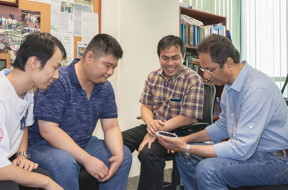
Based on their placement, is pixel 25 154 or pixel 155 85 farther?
pixel 155 85

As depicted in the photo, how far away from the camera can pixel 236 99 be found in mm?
1639

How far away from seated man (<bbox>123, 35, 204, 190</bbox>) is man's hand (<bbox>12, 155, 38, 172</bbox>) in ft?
2.52

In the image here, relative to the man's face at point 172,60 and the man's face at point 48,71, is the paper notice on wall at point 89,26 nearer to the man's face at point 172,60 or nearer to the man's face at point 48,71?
the man's face at point 172,60

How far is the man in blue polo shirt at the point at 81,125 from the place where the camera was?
1473mm

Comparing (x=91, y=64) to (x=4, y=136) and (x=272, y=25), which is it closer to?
(x=4, y=136)

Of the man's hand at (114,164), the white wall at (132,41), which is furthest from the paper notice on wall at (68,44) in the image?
the man's hand at (114,164)

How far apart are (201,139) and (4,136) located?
1191 millimetres

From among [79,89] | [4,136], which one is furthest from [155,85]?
[4,136]

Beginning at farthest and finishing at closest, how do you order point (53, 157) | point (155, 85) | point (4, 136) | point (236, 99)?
point (155, 85) → point (236, 99) → point (53, 157) → point (4, 136)

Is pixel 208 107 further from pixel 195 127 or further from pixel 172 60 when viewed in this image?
pixel 172 60

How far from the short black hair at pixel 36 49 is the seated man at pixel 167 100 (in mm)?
916

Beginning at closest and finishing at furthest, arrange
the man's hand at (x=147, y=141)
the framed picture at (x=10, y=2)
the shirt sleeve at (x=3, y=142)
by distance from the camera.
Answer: the shirt sleeve at (x=3, y=142), the man's hand at (x=147, y=141), the framed picture at (x=10, y=2)

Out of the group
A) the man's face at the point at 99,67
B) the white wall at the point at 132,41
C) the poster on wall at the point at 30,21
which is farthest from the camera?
the white wall at the point at 132,41

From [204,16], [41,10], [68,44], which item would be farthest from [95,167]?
[204,16]
